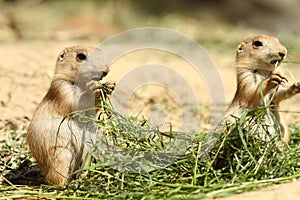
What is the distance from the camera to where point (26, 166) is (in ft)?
19.5

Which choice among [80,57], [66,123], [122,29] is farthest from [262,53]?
[122,29]

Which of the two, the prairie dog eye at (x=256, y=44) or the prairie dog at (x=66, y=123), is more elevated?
the prairie dog eye at (x=256, y=44)

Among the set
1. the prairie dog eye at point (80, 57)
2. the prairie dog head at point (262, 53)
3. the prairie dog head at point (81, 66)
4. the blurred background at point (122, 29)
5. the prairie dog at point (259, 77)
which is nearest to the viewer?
the prairie dog head at point (81, 66)

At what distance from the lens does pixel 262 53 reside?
19.7ft

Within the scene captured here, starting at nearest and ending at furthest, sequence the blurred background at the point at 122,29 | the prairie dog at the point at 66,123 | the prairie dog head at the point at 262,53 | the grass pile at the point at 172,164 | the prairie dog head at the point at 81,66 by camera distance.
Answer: the grass pile at the point at 172,164
the prairie dog at the point at 66,123
the prairie dog head at the point at 81,66
the prairie dog head at the point at 262,53
the blurred background at the point at 122,29

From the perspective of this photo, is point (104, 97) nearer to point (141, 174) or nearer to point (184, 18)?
point (141, 174)

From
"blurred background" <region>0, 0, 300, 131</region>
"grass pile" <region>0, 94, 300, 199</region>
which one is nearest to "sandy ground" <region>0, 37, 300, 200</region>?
"blurred background" <region>0, 0, 300, 131</region>

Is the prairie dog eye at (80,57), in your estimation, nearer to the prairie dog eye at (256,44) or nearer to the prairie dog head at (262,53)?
the prairie dog head at (262,53)

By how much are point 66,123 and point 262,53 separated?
2027 mm

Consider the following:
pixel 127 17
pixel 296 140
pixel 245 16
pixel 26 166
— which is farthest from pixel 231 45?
pixel 26 166

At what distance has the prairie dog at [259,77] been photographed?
18.4 feet

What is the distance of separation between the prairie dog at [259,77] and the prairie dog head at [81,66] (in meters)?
1.24

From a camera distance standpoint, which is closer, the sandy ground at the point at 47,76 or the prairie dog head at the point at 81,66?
the prairie dog head at the point at 81,66

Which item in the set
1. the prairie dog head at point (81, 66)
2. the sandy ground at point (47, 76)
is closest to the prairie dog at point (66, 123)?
the prairie dog head at point (81, 66)
